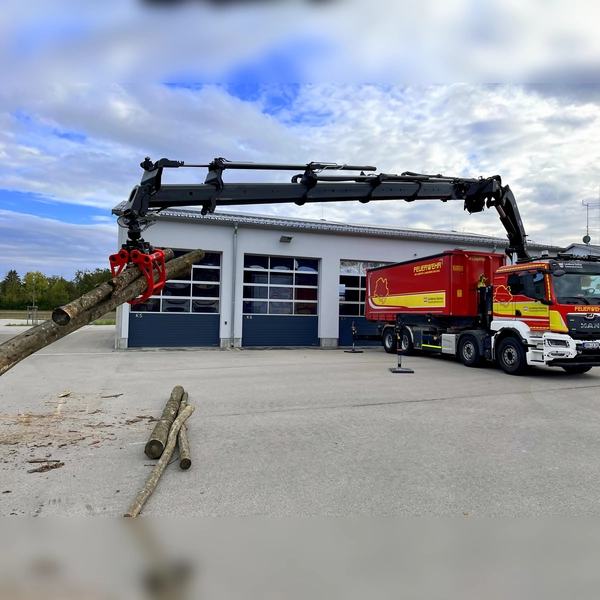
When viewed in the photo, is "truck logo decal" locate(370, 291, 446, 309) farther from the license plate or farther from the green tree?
the green tree

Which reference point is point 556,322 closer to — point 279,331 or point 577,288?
point 577,288

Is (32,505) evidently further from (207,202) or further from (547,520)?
(207,202)

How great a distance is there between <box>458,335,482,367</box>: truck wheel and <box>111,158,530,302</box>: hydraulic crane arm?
3156 millimetres

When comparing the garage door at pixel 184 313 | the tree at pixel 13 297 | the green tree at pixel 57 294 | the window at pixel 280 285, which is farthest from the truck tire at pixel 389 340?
the tree at pixel 13 297

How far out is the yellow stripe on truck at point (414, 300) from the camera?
1413 centimetres

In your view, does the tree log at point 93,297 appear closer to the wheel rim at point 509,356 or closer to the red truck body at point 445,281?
the wheel rim at point 509,356

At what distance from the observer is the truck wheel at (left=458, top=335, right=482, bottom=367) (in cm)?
1259

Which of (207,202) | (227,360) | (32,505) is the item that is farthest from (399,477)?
(227,360)

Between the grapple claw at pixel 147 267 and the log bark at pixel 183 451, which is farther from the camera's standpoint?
the grapple claw at pixel 147 267

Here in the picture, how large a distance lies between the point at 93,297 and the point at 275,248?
14.2 meters

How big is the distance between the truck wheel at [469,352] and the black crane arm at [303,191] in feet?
10.5

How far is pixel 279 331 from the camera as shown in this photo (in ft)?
62.1

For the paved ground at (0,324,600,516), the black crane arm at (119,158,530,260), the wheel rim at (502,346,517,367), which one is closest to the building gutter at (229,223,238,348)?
the paved ground at (0,324,600,516)

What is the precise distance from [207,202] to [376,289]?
11.8 meters
